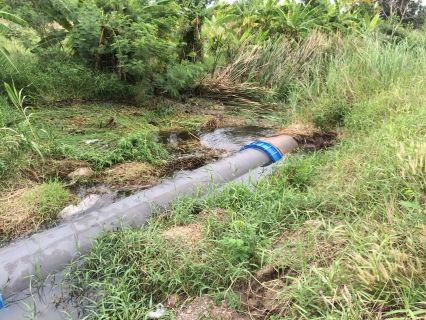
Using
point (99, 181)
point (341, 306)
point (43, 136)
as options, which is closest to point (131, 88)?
point (43, 136)

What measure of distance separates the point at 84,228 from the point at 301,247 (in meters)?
1.66

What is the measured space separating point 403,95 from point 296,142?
1.52 metres

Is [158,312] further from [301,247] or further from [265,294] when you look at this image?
[301,247]

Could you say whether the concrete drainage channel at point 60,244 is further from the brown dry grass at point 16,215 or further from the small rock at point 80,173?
the small rock at point 80,173

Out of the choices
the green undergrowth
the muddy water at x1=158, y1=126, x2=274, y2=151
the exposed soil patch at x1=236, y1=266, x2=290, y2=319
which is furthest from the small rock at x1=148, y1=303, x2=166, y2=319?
the muddy water at x1=158, y1=126, x2=274, y2=151

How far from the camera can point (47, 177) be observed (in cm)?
330

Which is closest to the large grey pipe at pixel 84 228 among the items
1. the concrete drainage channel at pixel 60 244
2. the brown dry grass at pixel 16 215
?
the concrete drainage channel at pixel 60 244

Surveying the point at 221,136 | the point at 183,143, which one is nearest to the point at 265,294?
the point at 183,143

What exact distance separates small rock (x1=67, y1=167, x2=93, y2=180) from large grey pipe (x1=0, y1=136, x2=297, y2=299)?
84 centimetres

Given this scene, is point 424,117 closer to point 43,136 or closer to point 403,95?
point 403,95

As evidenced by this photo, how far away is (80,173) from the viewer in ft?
11.3

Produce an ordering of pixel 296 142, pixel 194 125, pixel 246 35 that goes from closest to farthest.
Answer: pixel 296 142, pixel 194 125, pixel 246 35

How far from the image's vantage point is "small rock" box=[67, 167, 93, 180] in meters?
3.38

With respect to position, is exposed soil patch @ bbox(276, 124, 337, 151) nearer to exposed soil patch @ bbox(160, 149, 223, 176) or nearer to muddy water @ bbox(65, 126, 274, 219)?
muddy water @ bbox(65, 126, 274, 219)
